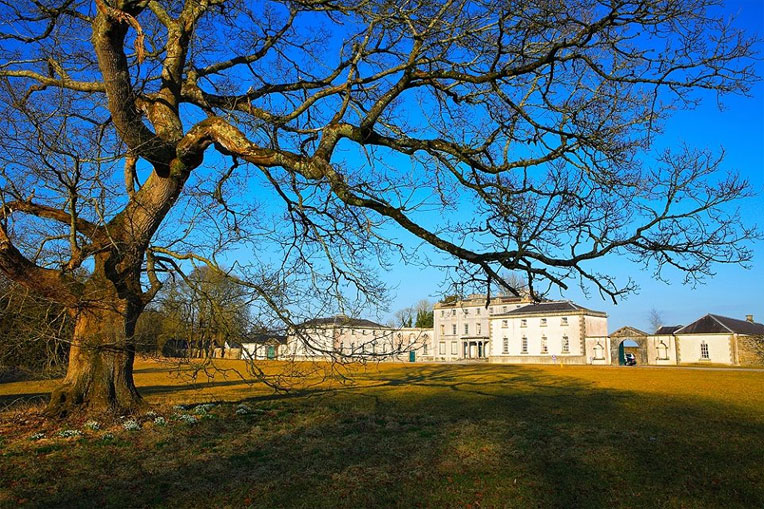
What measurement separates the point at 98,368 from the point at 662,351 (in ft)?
182

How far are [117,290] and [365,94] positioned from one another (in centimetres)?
557

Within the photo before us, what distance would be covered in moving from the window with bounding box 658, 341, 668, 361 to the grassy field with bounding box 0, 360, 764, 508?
45554 millimetres

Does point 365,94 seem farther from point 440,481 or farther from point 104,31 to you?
point 440,481

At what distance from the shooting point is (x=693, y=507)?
568 centimetres

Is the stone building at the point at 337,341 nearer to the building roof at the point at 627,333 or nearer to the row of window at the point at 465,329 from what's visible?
the building roof at the point at 627,333

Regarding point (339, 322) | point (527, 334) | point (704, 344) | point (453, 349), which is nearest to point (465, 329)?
point (453, 349)

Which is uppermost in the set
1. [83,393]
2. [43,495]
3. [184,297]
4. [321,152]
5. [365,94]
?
[365,94]

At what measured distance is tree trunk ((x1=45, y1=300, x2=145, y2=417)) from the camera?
31.6ft

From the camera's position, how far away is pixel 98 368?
33.0 ft

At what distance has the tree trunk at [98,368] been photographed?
9.62 m

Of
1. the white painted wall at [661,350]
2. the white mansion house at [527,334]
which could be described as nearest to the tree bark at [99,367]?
the white mansion house at [527,334]

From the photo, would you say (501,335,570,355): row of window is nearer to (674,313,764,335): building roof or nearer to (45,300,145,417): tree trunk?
(674,313,764,335): building roof

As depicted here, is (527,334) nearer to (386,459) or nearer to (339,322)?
(339,322)

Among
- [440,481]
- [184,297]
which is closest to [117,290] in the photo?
[184,297]
